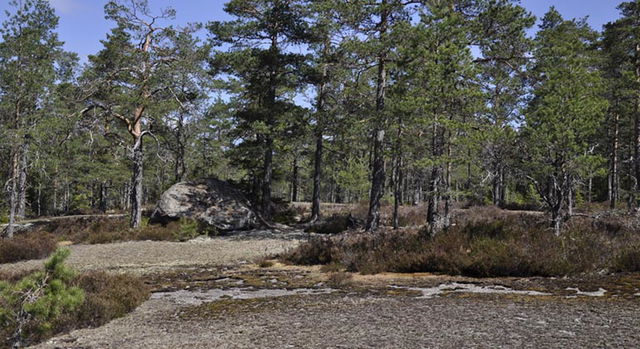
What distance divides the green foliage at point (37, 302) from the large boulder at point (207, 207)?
15.4 metres

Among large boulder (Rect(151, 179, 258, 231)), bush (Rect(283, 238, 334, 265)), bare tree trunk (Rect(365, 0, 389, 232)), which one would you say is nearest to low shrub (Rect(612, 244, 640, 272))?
bush (Rect(283, 238, 334, 265))

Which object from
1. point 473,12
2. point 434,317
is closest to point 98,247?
point 434,317

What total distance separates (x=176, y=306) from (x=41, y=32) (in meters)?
22.6

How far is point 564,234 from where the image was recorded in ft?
39.4

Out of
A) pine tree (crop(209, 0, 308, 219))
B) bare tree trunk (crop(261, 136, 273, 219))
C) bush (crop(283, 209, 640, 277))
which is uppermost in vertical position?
pine tree (crop(209, 0, 308, 219))

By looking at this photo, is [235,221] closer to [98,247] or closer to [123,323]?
[98,247]

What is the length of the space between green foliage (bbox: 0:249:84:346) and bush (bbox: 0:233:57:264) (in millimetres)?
10775

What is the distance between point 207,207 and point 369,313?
1740cm

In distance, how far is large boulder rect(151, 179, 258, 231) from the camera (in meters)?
22.0

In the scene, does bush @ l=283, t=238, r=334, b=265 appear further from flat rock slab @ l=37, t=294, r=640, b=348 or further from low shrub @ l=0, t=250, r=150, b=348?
low shrub @ l=0, t=250, r=150, b=348

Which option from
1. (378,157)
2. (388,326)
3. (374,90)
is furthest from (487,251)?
(374,90)

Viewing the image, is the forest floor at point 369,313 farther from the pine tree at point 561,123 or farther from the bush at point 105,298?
the pine tree at point 561,123

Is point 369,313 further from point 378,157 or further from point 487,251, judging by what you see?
point 378,157

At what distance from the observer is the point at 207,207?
74.4 ft
